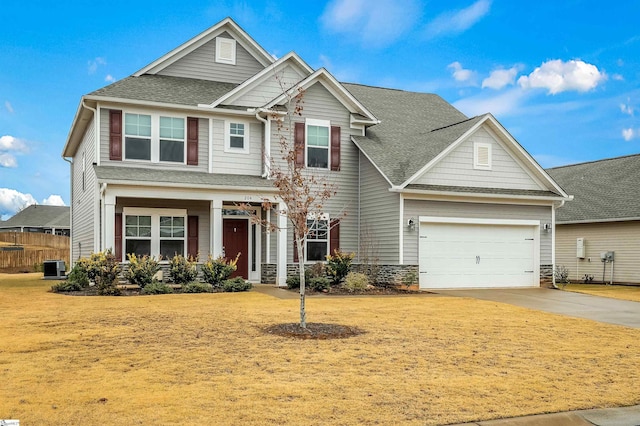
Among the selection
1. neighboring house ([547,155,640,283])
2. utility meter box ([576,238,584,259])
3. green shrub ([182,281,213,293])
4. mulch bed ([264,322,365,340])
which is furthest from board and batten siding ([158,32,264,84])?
utility meter box ([576,238,584,259])

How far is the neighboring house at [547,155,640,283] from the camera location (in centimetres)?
2523

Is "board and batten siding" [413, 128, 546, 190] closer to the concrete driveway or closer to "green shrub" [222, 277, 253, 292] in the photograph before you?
the concrete driveway

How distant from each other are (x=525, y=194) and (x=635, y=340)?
11200 millimetres

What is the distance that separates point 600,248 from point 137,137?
64.6ft

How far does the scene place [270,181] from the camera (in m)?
20.3

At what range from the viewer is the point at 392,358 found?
326 inches

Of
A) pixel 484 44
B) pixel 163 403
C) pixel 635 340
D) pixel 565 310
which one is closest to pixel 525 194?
pixel 484 44

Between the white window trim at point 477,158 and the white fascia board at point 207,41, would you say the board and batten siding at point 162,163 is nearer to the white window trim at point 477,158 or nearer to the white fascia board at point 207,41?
the white fascia board at point 207,41

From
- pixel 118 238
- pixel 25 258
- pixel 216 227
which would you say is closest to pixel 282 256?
pixel 216 227

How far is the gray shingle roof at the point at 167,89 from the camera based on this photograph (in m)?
19.6

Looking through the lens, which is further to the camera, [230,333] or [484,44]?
[484,44]

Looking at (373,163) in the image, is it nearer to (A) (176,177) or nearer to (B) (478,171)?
(B) (478,171)

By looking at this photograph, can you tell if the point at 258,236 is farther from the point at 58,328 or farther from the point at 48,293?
the point at 58,328

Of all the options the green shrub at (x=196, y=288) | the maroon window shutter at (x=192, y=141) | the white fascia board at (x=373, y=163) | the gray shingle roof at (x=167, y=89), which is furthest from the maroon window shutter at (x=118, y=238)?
the white fascia board at (x=373, y=163)
